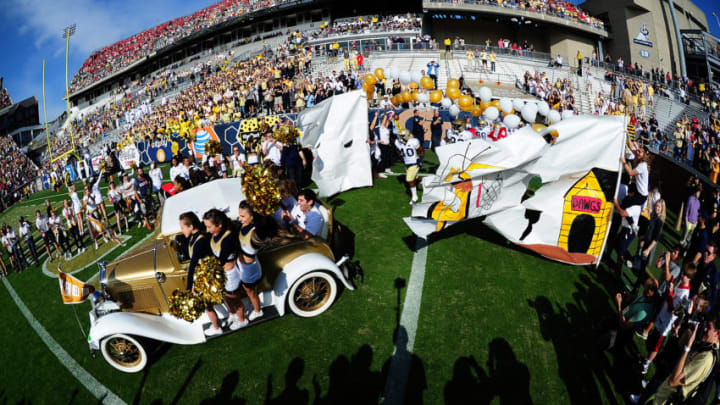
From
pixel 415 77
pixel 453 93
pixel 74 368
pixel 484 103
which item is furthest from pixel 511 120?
pixel 74 368

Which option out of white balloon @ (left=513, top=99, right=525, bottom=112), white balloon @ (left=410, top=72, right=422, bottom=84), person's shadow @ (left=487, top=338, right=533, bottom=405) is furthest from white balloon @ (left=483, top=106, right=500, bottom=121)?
person's shadow @ (left=487, top=338, right=533, bottom=405)

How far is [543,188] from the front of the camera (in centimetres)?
682

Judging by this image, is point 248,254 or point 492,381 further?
point 248,254

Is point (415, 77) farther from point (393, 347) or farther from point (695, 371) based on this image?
point (695, 371)

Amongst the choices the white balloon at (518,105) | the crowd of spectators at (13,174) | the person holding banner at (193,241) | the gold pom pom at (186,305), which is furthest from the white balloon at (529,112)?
the crowd of spectators at (13,174)

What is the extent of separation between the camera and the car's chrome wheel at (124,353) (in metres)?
4.98

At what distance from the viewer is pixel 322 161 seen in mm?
10539

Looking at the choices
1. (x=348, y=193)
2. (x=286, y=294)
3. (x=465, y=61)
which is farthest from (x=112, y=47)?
(x=286, y=294)

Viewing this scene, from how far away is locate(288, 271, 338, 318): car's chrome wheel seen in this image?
556 centimetres

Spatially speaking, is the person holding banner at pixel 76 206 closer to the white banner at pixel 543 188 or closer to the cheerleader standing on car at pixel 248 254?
the cheerleader standing on car at pixel 248 254

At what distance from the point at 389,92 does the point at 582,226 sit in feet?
55.8

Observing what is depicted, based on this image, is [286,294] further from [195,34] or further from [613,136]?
[195,34]

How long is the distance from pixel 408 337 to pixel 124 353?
13.8ft

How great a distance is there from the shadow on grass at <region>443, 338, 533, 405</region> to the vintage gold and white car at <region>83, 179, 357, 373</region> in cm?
224
